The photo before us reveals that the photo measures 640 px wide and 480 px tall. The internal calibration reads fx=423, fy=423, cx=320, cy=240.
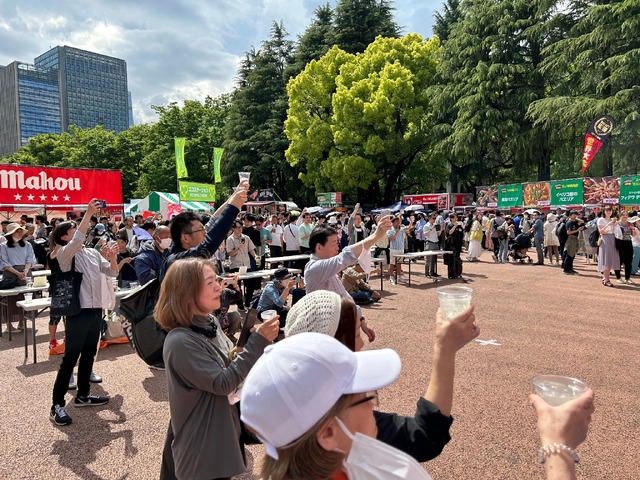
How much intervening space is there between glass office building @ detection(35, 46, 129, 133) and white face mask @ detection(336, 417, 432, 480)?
175 meters

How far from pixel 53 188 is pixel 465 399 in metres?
19.3

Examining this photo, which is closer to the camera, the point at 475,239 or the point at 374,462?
the point at 374,462

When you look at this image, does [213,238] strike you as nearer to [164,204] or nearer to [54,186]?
[54,186]

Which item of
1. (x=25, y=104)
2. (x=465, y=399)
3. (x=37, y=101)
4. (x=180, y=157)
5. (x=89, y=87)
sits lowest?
(x=465, y=399)

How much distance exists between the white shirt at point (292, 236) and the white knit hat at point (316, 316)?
11.9 meters

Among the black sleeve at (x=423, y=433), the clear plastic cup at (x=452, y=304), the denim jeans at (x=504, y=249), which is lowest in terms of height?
the denim jeans at (x=504, y=249)

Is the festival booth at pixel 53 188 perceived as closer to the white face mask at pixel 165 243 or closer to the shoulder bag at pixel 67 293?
the white face mask at pixel 165 243

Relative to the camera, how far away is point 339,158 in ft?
108

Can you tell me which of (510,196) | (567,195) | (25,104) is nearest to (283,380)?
(567,195)

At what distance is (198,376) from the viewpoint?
209 centimetres

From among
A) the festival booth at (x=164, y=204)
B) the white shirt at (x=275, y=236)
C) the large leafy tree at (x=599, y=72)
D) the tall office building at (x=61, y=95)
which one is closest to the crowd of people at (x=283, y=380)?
the white shirt at (x=275, y=236)

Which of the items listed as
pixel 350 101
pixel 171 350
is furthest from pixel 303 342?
pixel 350 101

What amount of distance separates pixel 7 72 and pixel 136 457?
6992 inches

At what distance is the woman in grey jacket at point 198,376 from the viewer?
6.87ft
